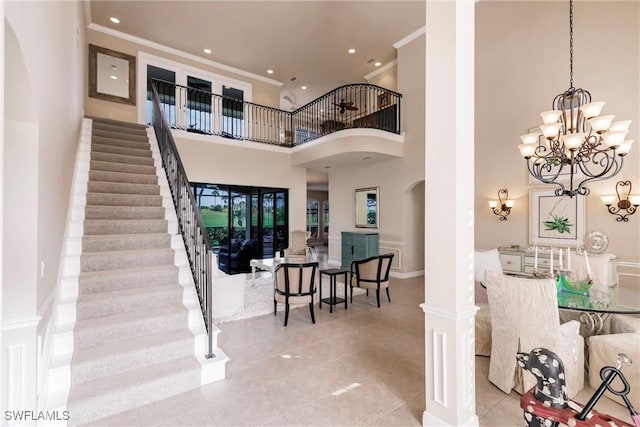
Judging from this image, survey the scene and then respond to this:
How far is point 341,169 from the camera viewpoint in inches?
369

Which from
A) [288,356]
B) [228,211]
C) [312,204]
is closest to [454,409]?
[288,356]

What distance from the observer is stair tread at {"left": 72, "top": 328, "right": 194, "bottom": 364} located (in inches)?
107

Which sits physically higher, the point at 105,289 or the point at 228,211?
the point at 228,211

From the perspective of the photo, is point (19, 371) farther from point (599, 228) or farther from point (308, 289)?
point (599, 228)

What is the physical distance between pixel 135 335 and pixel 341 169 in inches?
285

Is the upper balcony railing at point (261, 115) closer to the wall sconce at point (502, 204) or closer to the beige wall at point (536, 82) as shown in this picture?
the beige wall at point (536, 82)

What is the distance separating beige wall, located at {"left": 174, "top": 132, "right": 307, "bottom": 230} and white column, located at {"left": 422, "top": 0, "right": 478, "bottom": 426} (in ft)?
21.0

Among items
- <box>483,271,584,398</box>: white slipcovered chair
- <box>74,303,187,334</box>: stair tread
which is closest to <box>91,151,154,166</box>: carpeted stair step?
<box>74,303,187,334</box>: stair tread

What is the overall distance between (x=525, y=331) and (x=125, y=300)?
3764 millimetres

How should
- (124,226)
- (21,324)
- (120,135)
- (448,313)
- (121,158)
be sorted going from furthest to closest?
(120,135), (121,158), (124,226), (448,313), (21,324)

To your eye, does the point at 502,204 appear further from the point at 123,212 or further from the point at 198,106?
the point at 198,106

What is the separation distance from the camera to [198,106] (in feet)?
28.6

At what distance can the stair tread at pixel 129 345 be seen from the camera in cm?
271

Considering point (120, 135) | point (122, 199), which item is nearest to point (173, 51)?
point (120, 135)
